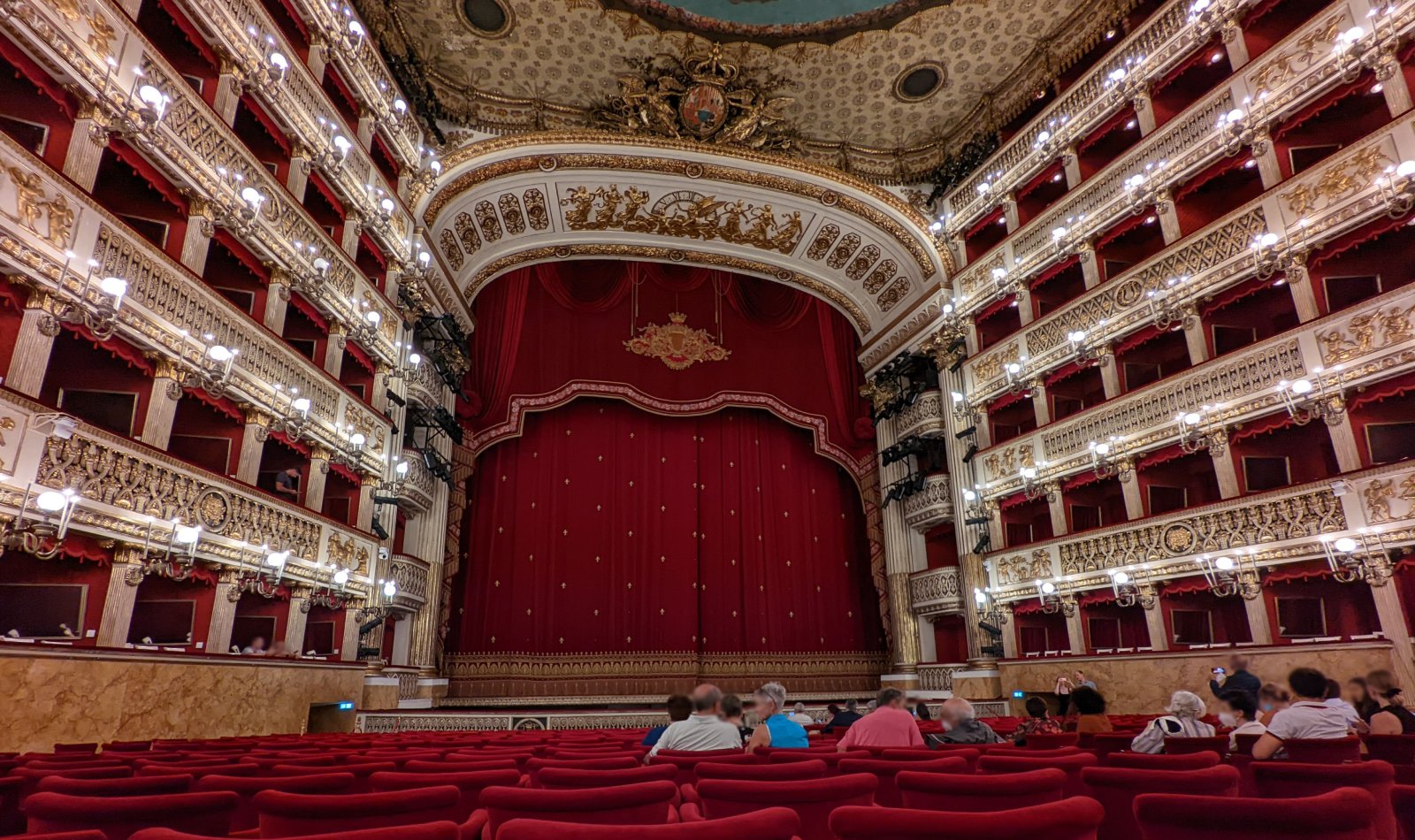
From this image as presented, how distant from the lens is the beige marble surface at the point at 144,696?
640cm

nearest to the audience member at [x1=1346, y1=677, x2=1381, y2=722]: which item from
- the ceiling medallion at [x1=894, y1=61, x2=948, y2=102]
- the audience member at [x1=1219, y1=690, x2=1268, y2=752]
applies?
the audience member at [x1=1219, y1=690, x2=1268, y2=752]

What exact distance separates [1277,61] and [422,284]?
49.2 ft

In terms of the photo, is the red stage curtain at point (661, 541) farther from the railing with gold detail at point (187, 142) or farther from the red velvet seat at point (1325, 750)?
the red velvet seat at point (1325, 750)

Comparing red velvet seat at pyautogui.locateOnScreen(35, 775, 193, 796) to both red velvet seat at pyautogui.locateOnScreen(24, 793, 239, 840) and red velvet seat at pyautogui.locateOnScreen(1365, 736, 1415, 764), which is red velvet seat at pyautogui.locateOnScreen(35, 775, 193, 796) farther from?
red velvet seat at pyautogui.locateOnScreen(1365, 736, 1415, 764)

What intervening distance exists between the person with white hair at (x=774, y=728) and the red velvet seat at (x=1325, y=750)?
8.42ft

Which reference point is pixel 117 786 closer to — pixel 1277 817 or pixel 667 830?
pixel 667 830

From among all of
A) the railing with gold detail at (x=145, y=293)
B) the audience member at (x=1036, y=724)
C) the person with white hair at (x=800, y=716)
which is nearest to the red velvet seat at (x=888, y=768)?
the audience member at (x=1036, y=724)

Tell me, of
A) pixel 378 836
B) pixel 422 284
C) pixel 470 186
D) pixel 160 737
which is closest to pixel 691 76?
pixel 470 186

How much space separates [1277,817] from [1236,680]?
7038mm

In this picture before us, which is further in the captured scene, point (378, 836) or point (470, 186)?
point (470, 186)

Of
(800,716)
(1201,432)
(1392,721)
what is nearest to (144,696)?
(800,716)

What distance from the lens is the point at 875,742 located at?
4.88 m

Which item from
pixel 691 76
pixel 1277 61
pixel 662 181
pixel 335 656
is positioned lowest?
pixel 335 656

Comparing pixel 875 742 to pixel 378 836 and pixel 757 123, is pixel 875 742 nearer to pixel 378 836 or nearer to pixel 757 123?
pixel 378 836
